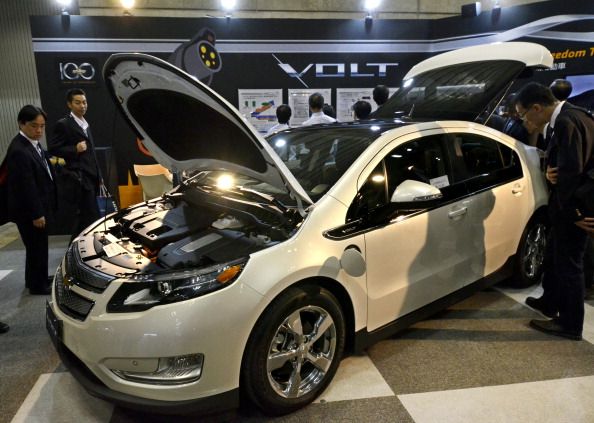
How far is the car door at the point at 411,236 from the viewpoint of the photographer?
239 centimetres

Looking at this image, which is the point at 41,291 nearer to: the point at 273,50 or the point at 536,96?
the point at 536,96

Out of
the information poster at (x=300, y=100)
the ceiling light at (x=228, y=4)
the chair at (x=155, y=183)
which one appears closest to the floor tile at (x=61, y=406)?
the chair at (x=155, y=183)

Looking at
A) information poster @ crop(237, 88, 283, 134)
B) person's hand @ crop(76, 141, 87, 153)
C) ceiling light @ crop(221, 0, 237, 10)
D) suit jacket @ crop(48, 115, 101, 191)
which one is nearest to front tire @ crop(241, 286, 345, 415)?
suit jacket @ crop(48, 115, 101, 191)

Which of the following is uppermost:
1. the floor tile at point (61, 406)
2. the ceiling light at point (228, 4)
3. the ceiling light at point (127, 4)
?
the ceiling light at point (127, 4)

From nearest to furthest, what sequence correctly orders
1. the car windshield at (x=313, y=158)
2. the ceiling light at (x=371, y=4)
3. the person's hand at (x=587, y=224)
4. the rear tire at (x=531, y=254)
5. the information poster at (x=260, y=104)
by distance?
1. the car windshield at (x=313, y=158)
2. the person's hand at (x=587, y=224)
3. the rear tire at (x=531, y=254)
4. the information poster at (x=260, y=104)
5. the ceiling light at (x=371, y=4)

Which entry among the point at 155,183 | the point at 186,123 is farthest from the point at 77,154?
the point at 186,123

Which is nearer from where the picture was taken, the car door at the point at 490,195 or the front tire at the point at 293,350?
the front tire at the point at 293,350

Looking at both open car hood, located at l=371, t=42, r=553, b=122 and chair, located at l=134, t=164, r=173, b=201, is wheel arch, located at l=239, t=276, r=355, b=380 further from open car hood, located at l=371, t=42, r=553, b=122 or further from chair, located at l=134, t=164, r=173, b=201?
chair, located at l=134, t=164, r=173, b=201

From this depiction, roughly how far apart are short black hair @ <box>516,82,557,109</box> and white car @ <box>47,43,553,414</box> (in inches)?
14.2

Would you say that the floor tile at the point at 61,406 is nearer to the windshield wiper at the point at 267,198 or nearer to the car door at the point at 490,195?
the windshield wiper at the point at 267,198

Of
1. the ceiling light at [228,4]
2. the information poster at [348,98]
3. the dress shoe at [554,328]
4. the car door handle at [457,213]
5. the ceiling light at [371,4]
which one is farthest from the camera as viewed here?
the ceiling light at [371,4]

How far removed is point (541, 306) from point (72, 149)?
176 inches

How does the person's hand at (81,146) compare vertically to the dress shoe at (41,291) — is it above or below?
above

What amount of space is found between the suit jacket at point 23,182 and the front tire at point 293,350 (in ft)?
8.48
